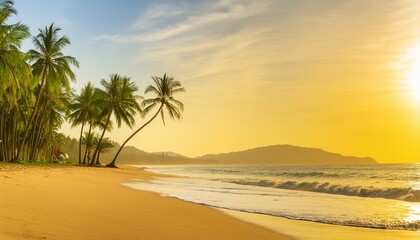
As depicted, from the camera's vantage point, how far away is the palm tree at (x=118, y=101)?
4666 centimetres

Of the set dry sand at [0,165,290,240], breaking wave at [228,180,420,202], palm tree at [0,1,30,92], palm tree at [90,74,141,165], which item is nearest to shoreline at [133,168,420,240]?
dry sand at [0,165,290,240]

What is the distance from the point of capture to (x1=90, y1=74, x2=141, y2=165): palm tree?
46656 mm

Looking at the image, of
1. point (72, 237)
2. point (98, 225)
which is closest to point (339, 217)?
point (98, 225)

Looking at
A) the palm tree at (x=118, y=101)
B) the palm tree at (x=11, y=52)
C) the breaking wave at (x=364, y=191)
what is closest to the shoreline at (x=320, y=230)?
the breaking wave at (x=364, y=191)

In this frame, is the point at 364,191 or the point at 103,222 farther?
the point at 364,191

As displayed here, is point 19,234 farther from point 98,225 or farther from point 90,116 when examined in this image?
point 90,116

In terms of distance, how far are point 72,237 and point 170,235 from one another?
1.71m

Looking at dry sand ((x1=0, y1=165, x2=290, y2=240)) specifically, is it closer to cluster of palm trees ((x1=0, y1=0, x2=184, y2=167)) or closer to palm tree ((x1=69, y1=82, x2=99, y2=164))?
cluster of palm trees ((x1=0, y1=0, x2=184, y2=167))

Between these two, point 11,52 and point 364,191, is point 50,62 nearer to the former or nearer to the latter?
point 11,52

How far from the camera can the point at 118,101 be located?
46969 millimetres

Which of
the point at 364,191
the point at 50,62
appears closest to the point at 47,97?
the point at 50,62

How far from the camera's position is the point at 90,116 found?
51.0m

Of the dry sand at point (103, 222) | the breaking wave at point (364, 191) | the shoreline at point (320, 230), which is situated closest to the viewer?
the dry sand at point (103, 222)

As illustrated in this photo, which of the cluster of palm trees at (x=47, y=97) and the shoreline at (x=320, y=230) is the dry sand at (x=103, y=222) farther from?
the cluster of palm trees at (x=47, y=97)
